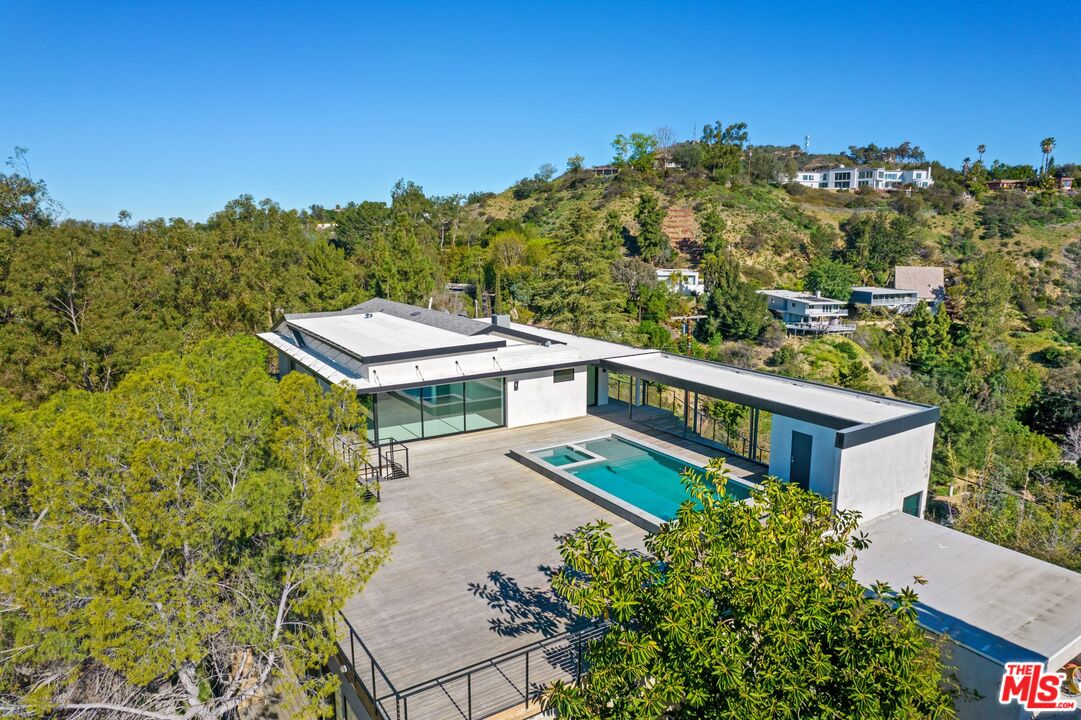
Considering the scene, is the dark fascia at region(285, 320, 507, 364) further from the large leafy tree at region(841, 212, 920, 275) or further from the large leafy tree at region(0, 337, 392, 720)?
the large leafy tree at region(841, 212, 920, 275)

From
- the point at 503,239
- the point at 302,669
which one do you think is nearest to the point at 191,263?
the point at 503,239

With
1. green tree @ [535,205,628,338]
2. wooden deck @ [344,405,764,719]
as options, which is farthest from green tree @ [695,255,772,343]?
wooden deck @ [344,405,764,719]

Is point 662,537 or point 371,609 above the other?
point 662,537

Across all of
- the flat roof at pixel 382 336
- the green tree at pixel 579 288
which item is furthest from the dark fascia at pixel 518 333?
the green tree at pixel 579 288

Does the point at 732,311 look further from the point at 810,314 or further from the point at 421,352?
the point at 421,352

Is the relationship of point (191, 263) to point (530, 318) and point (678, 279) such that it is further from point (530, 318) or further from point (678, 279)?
point (678, 279)

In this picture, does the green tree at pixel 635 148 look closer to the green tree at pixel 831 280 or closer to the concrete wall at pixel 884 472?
the green tree at pixel 831 280

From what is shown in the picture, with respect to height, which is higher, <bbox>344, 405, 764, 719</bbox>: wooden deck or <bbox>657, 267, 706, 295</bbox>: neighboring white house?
<bbox>657, 267, 706, 295</bbox>: neighboring white house
